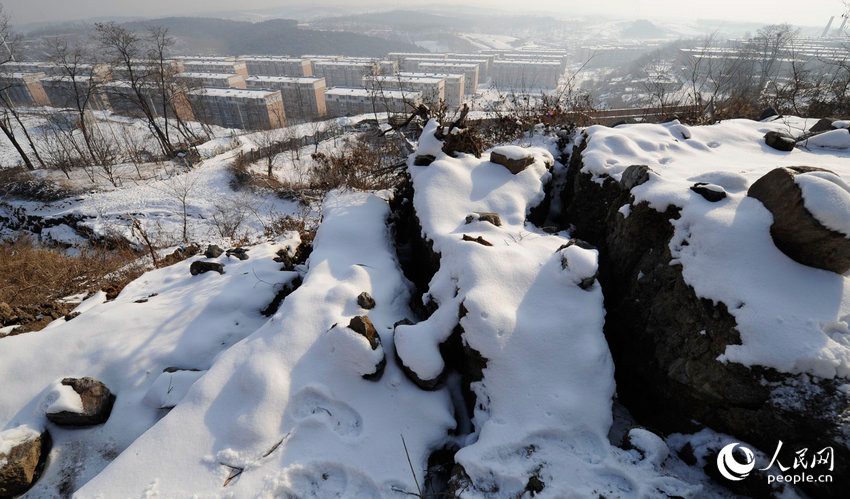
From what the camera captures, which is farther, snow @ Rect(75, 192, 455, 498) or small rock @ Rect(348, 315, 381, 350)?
small rock @ Rect(348, 315, 381, 350)

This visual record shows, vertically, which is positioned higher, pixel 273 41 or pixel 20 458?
pixel 273 41

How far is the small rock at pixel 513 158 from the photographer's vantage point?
657 cm

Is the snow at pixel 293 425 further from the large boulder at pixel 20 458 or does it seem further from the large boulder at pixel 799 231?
the large boulder at pixel 799 231

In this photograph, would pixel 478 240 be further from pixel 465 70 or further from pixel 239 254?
pixel 465 70

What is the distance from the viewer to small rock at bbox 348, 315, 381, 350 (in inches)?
167

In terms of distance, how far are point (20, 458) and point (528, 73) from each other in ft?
253

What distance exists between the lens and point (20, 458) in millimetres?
3807

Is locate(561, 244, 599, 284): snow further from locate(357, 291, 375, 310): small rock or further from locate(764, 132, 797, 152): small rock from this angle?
locate(764, 132, 797, 152): small rock

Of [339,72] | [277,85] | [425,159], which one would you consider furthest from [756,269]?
[339,72]

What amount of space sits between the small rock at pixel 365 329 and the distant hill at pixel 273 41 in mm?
107714

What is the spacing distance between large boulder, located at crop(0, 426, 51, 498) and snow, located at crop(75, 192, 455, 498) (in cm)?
123

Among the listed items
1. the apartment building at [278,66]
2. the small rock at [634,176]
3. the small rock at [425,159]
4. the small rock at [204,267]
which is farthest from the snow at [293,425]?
the apartment building at [278,66]

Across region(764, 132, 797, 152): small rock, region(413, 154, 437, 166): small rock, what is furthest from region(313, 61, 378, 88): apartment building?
region(764, 132, 797, 152): small rock

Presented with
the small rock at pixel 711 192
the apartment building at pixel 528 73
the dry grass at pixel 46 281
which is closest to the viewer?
the small rock at pixel 711 192
